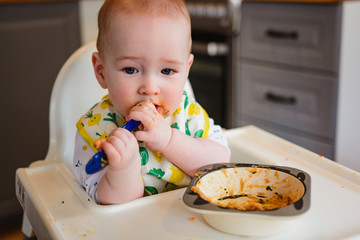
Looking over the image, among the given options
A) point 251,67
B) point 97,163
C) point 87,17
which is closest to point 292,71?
point 251,67

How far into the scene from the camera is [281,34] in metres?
1.82

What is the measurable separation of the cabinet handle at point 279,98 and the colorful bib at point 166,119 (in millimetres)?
1061

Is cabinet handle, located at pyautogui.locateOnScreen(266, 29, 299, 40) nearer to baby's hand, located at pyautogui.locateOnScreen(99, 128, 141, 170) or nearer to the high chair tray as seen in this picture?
the high chair tray

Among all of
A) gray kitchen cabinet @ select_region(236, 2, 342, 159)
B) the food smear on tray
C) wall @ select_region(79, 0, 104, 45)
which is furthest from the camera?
wall @ select_region(79, 0, 104, 45)

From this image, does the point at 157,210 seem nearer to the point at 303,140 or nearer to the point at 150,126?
the point at 150,126

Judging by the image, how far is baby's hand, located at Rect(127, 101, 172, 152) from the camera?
0.67 m

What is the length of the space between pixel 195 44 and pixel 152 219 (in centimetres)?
166

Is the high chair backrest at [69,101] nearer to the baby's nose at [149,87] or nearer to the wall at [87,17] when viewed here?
the baby's nose at [149,87]

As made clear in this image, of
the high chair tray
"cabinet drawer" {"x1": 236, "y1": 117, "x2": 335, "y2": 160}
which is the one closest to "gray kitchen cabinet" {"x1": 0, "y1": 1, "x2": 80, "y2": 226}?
"cabinet drawer" {"x1": 236, "y1": 117, "x2": 335, "y2": 160}

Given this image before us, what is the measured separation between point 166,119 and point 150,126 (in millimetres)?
129

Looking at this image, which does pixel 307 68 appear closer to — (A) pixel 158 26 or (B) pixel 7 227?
(A) pixel 158 26

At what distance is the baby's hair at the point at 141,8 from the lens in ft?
2.26

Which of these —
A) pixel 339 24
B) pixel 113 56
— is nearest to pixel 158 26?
pixel 113 56

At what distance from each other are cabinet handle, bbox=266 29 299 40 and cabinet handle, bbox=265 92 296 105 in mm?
230
